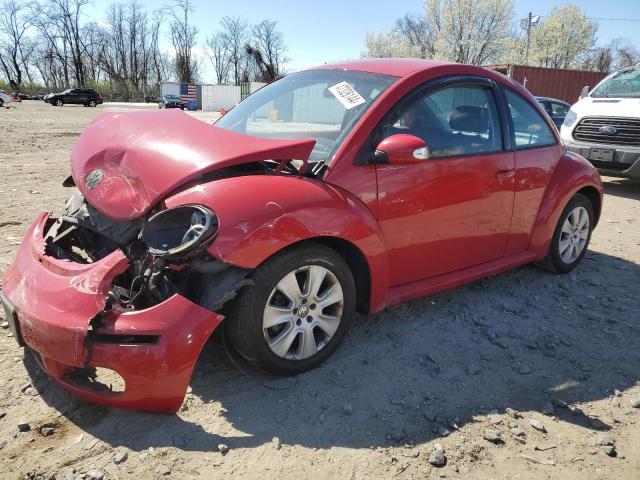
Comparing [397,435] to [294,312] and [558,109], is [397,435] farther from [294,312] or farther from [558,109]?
[558,109]

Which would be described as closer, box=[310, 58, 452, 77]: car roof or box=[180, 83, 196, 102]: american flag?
box=[310, 58, 452, 77]: car roof

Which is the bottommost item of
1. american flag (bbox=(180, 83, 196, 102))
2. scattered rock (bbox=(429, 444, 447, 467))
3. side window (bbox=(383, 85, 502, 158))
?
scattered rock (bbox=(429, 444, 447, 467))

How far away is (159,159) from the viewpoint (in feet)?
8.43

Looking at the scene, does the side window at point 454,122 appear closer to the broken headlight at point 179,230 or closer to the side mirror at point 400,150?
the side mirror at point 400,150

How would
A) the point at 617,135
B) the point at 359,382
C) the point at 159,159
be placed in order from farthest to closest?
the point at 617,135, the point at 359,382, the point at 159,159

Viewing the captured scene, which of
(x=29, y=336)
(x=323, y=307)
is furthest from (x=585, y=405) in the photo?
(x=29, y=336)

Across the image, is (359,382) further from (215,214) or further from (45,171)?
(45,171)

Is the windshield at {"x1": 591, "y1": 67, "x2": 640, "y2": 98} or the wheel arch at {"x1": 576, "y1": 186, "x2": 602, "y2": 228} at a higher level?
the windshield at {"x1": 591, "y1": 67, "x2": 640, "y2": 98}

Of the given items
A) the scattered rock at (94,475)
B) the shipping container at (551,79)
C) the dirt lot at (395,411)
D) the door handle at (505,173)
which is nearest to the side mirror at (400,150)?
the door handle at (505,173)

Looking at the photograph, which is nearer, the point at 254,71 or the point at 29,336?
the point at 29,336

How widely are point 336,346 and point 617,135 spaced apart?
7435 millimetres

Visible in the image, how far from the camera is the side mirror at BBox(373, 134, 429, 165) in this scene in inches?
110

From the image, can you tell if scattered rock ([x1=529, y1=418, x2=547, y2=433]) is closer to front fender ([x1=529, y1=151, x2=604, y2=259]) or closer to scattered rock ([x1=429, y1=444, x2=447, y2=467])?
scattered rock ([x1=429, y1=444, x2=447, y2=467])

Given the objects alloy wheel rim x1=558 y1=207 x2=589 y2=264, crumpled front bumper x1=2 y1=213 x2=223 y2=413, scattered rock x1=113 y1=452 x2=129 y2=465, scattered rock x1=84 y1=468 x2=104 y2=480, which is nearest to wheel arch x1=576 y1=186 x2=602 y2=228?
alloy wheel rim x1=558 y1=207 x2=589 y2=264
